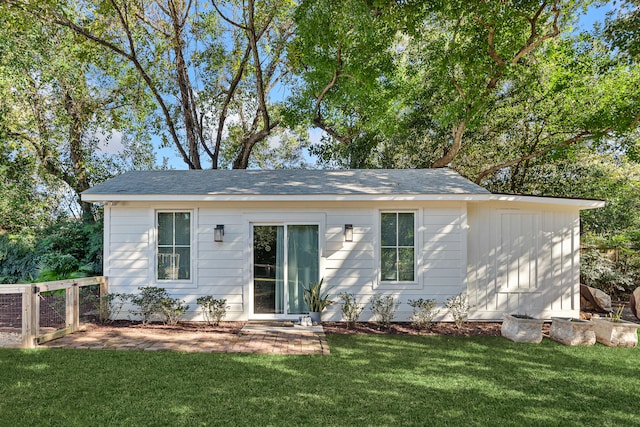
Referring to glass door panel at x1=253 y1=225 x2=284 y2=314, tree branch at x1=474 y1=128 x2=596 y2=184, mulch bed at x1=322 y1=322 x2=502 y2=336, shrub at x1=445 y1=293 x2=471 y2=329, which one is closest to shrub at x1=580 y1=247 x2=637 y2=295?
tree branch at x1=474 y1=128 x2=596 y2=184

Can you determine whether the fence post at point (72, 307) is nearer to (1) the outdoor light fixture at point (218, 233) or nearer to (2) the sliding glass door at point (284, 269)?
(1) the outdoor light fixture at point (218, 233)

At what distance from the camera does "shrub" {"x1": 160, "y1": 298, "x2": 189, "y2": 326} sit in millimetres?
6934

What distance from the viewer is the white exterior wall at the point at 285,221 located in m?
7.34

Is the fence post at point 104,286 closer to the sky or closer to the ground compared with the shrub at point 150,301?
closer to the sky

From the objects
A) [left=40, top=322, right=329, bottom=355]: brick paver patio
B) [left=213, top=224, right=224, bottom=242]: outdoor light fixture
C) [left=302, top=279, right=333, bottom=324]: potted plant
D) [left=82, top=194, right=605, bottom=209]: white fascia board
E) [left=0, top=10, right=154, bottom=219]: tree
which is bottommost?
[left=40, top=322, right=329, bottom=355]: brick paver patio

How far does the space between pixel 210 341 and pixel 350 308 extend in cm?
262

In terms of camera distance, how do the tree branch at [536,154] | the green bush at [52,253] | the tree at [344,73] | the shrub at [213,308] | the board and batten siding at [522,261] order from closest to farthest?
1. the shrub at [213,308]
2. the board and batten siding at [522,261]
3. the tree at [344,73]
4. the green bush at [52,253]
5. the tree branch at [536,154]

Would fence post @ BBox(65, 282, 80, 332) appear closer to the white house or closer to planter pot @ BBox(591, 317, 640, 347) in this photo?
the white house

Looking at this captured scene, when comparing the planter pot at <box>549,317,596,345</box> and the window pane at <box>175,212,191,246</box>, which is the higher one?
the window pane at <box>175,212,191,246</box>

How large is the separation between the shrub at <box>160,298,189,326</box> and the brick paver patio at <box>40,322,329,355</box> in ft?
1.56

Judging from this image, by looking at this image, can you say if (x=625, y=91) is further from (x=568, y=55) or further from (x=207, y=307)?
(x=207, y=307)

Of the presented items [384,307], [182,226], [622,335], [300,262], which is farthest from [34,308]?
[622,335]

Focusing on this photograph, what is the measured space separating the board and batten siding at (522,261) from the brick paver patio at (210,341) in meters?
3.63

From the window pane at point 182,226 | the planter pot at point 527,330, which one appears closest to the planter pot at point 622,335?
the planter pot at point 527,330
